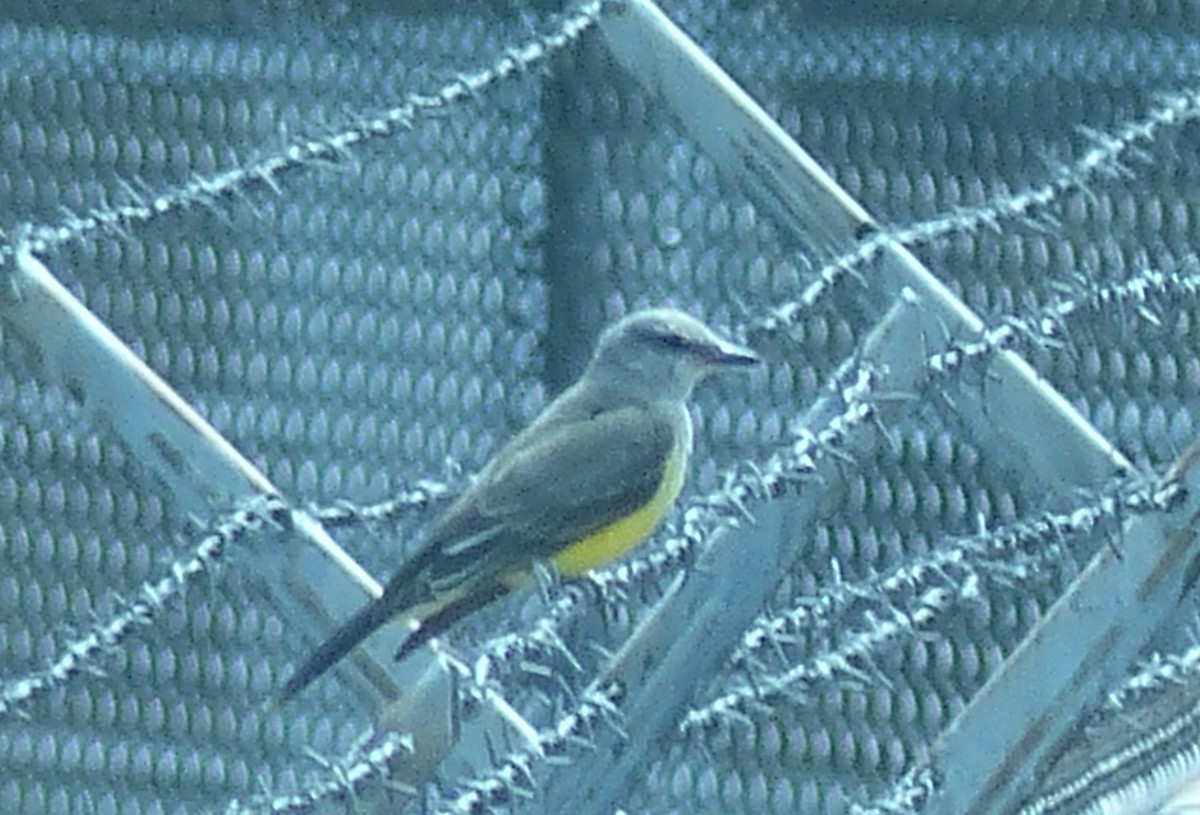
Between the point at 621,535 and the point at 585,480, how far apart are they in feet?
0.14

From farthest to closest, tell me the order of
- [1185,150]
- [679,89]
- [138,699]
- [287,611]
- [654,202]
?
[138,699] → [654,202] → [1185,150] → [679,89] → [287,611]

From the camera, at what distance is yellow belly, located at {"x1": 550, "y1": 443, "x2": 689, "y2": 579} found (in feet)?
4.30

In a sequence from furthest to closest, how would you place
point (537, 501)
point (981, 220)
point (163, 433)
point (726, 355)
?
point (726, 355)
point (537, 501)
point (981, 220)
point (163, 433)

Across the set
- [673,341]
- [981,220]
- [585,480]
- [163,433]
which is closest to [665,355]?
[673,341]

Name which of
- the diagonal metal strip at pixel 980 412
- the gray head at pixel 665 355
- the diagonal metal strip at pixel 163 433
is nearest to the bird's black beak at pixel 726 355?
the gray head at pixel 665 355

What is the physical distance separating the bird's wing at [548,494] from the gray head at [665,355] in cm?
3

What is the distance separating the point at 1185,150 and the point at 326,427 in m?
0.93

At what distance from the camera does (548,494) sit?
4.26ft

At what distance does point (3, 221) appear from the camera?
2303 mm

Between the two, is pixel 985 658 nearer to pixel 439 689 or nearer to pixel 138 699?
pixel 138 699

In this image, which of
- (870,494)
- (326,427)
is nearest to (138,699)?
(326,427)

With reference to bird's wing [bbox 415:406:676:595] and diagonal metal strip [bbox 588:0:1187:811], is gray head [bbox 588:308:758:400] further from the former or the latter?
diagonal metal strip [bbox 588:0:1187:811]

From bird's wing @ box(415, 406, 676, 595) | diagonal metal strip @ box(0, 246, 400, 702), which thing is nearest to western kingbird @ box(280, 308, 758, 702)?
bird's wing @ box(415, 406, 676, 595)

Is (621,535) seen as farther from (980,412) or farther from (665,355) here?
(980,412)
